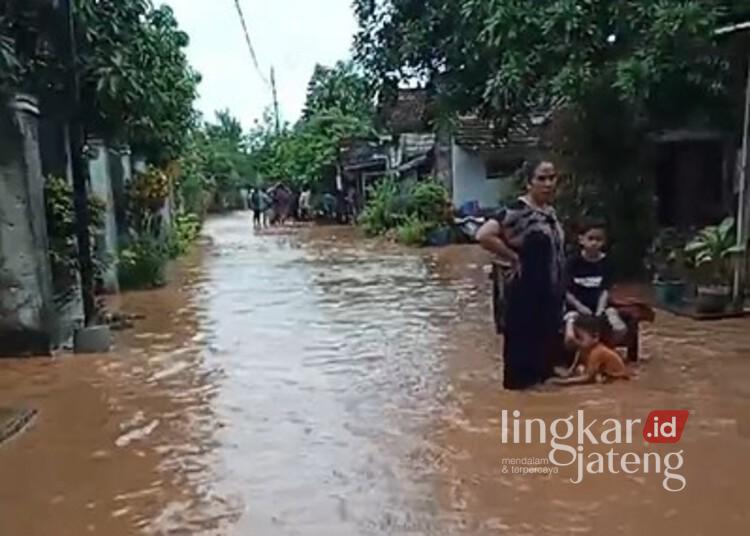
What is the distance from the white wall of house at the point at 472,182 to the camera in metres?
28.8

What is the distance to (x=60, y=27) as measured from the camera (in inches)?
411

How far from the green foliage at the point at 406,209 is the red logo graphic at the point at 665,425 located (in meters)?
18.5

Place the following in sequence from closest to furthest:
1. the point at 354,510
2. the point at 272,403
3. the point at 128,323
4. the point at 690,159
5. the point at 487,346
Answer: the point at 354,510, the point at 272,403, the point at 487,346, the point at 128,323, the point at 690,159

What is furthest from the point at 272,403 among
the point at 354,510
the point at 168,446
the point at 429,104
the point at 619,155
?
the point at 429,104

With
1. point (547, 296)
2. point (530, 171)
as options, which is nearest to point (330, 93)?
point (530, 171)

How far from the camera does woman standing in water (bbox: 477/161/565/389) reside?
761 centimetres

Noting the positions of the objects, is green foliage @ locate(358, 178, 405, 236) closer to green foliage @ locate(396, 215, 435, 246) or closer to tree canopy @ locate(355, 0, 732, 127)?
green foliage @ locate(396, 215, 435, 246)

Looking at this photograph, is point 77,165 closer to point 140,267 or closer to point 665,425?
point 665,425

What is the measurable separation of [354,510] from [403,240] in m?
20.8

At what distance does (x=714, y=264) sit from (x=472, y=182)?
16989 mm

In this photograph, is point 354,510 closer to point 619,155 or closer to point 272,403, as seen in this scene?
point 272,403

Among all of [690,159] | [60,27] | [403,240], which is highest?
[60,27]

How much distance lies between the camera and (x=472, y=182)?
28969 millimetres

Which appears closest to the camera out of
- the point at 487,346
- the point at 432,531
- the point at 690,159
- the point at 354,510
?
the point at 432,531
